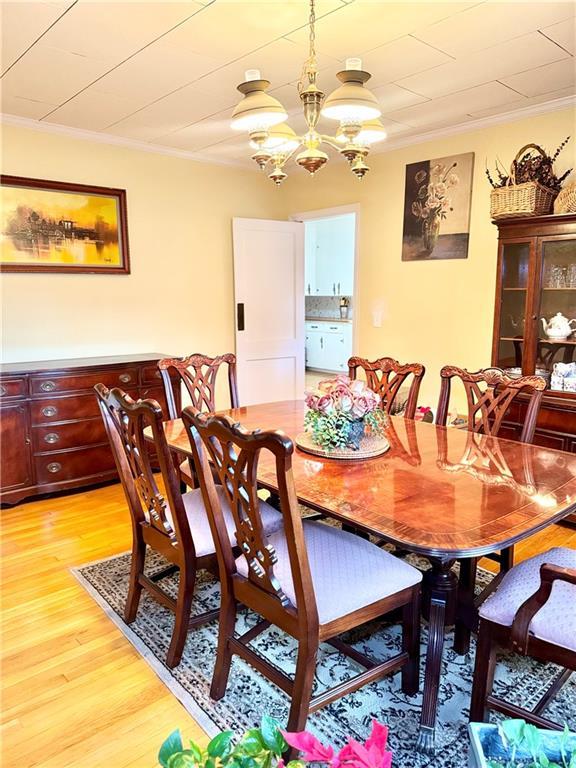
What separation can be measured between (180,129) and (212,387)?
2.06 metres

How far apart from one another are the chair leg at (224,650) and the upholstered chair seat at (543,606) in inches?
31.9

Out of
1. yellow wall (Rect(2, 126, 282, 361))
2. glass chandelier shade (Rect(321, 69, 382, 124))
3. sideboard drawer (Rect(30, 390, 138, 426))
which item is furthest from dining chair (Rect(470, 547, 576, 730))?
yellow wall (Rect(2, 126, 282, 361))

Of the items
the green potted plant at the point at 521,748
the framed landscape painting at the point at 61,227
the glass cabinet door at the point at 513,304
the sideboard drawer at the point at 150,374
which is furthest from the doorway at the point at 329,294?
the green potted plant at the point at 521,748

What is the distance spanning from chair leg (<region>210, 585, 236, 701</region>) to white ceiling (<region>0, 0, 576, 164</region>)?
230 centimetres

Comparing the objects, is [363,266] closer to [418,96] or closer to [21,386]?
[418,96]

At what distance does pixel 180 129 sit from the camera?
3828mm

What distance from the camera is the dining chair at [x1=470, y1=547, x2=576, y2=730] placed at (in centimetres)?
135

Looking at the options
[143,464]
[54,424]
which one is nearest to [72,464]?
[54,424]

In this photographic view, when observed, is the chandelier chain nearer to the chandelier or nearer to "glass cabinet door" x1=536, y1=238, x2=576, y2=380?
the chandelier

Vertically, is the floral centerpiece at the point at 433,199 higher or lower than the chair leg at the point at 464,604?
higher

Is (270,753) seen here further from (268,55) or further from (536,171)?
(536,171)

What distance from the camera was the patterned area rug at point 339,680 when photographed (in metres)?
1.66

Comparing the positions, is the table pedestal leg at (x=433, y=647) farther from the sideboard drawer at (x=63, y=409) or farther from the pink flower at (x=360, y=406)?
the sideboard drawer at (x=63, y=409)

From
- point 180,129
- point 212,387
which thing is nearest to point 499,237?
point 212,387
